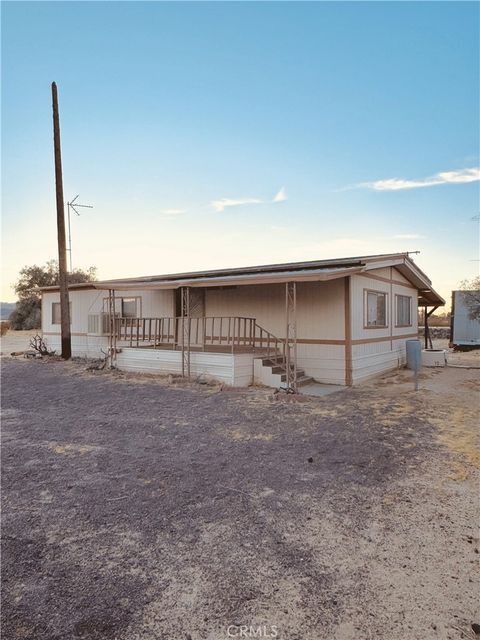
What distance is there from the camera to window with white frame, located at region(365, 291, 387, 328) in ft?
38.2

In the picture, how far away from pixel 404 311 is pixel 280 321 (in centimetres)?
603

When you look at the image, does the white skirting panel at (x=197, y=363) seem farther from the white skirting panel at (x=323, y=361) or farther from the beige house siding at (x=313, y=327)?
the white skirting panel at (x=323, y=361)

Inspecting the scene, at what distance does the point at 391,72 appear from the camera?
36.8 ft

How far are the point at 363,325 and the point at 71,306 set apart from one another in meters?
12.7

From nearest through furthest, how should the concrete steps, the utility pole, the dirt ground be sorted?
the dirt ground
the concrete steps
the utility pole

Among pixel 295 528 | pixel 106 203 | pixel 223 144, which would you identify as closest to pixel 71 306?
pixel 106 203

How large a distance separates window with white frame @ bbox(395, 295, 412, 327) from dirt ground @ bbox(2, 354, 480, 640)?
7.63 meters

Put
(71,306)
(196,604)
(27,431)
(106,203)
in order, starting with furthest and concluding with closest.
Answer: (71,306), (106,203), (27,431), (196,604)

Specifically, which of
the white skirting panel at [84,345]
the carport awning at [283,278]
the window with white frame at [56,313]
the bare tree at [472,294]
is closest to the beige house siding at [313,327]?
the carport awning at [283,278]

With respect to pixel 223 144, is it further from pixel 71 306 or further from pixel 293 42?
pixel 71 306

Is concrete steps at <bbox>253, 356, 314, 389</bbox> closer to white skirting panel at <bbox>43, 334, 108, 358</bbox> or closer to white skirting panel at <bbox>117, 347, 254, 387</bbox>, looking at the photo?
white skirting panel at <bbox>117, 347, 254, 387</bbox>

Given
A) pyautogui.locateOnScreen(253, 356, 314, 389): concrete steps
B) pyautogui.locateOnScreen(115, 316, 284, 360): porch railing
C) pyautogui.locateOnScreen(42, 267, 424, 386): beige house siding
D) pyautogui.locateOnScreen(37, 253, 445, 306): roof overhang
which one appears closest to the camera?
pyautogui.locateOnScreen(37, 253, 445, 306): roof overhang

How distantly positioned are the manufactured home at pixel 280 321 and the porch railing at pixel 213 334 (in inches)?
1.4

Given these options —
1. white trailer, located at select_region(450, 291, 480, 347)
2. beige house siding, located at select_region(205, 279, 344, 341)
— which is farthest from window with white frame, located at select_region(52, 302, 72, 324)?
white trailer, located at select_region(450, 291, 480, 347)
